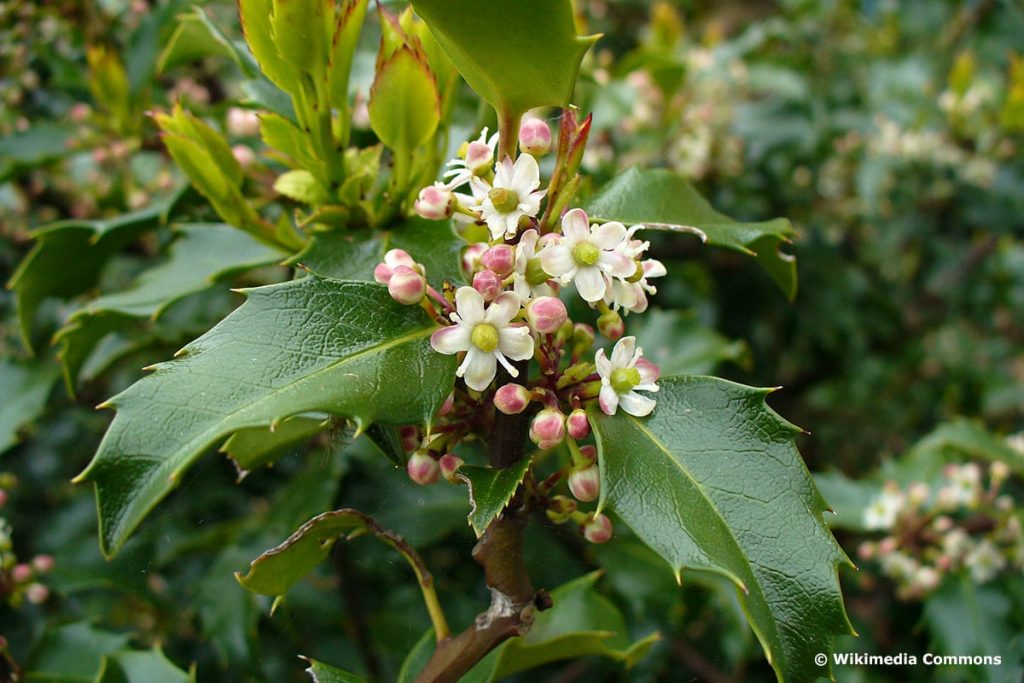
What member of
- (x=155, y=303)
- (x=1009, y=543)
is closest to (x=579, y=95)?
(x=155, y=303)

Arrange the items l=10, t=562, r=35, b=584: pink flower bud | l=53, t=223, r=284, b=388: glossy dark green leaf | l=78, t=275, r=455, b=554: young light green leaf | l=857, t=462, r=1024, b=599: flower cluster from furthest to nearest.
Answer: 1. l=857, t=462, r=1024, b=599: flower cluster
2. l=10, t=562, r=35, b=584: pink flower bud
3. l=53, t=223, r=284, b=388: glossy dark green leaf
4. l=78, t=275, r=455, b=554: young light green leaf

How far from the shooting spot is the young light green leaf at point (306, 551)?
31.5 inches

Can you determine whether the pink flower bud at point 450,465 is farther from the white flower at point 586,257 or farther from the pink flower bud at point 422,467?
the white flower at point 586,257

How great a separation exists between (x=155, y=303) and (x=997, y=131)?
2418mm

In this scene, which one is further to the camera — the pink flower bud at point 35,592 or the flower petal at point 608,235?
the pink flower bud at point 35,592

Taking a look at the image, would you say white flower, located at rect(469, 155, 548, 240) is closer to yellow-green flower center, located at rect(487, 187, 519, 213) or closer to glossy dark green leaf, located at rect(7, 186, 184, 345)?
yellow-green flower center, located at rect(487, 187, 519, 213)

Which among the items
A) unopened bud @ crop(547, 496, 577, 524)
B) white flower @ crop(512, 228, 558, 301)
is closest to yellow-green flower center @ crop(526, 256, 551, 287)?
white flower @ crop(512, 228, 558, 301)

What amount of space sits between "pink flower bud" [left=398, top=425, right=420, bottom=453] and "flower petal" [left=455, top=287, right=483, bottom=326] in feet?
0.52

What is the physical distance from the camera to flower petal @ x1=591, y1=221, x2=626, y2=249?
2.43 feet

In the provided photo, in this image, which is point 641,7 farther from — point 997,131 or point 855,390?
point 855,390

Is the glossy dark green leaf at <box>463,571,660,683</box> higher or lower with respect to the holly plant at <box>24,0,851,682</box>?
lower

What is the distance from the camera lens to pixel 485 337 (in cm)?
72

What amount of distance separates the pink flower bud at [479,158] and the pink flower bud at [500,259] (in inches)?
3.7

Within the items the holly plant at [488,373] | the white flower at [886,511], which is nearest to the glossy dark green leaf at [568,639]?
the holly plant at [488,373]
